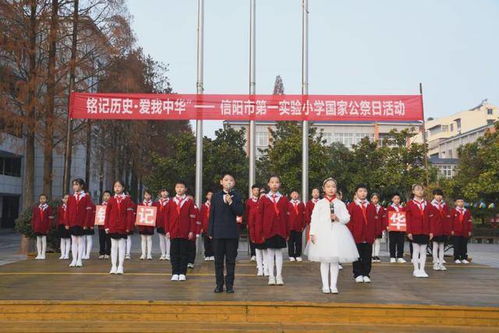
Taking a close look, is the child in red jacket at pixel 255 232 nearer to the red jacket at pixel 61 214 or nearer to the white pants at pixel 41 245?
the red jacket at pixel 61 214

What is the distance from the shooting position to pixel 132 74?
20.9m

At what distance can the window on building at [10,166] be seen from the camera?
3950 cm

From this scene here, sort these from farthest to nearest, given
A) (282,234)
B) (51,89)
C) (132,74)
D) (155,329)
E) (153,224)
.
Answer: (132,74) < (51,89) < (153,224) < (282,234) < (155,329)

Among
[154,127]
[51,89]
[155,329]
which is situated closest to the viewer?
[155,329]

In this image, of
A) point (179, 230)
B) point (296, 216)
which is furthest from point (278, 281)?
point (296, 216)

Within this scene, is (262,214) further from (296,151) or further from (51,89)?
(296,151)

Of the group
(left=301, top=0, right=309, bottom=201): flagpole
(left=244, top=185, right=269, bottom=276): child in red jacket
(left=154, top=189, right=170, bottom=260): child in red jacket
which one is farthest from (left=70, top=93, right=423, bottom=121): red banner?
(left=244, top=185, right=269, bottom=276): child in red jacket

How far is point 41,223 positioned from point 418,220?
9999 millimetres

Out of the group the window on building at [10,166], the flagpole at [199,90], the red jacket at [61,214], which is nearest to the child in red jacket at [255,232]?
the flagpole at [199,90]

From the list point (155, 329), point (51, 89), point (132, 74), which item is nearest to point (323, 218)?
point (155, 329)

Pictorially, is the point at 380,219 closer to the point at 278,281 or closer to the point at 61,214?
the point at 278,281

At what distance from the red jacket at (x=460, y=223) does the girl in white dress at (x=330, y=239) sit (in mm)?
6920

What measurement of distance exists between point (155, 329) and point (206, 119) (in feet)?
30.0

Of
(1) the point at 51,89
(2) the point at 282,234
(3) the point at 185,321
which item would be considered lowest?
(3) the point at 185,321
